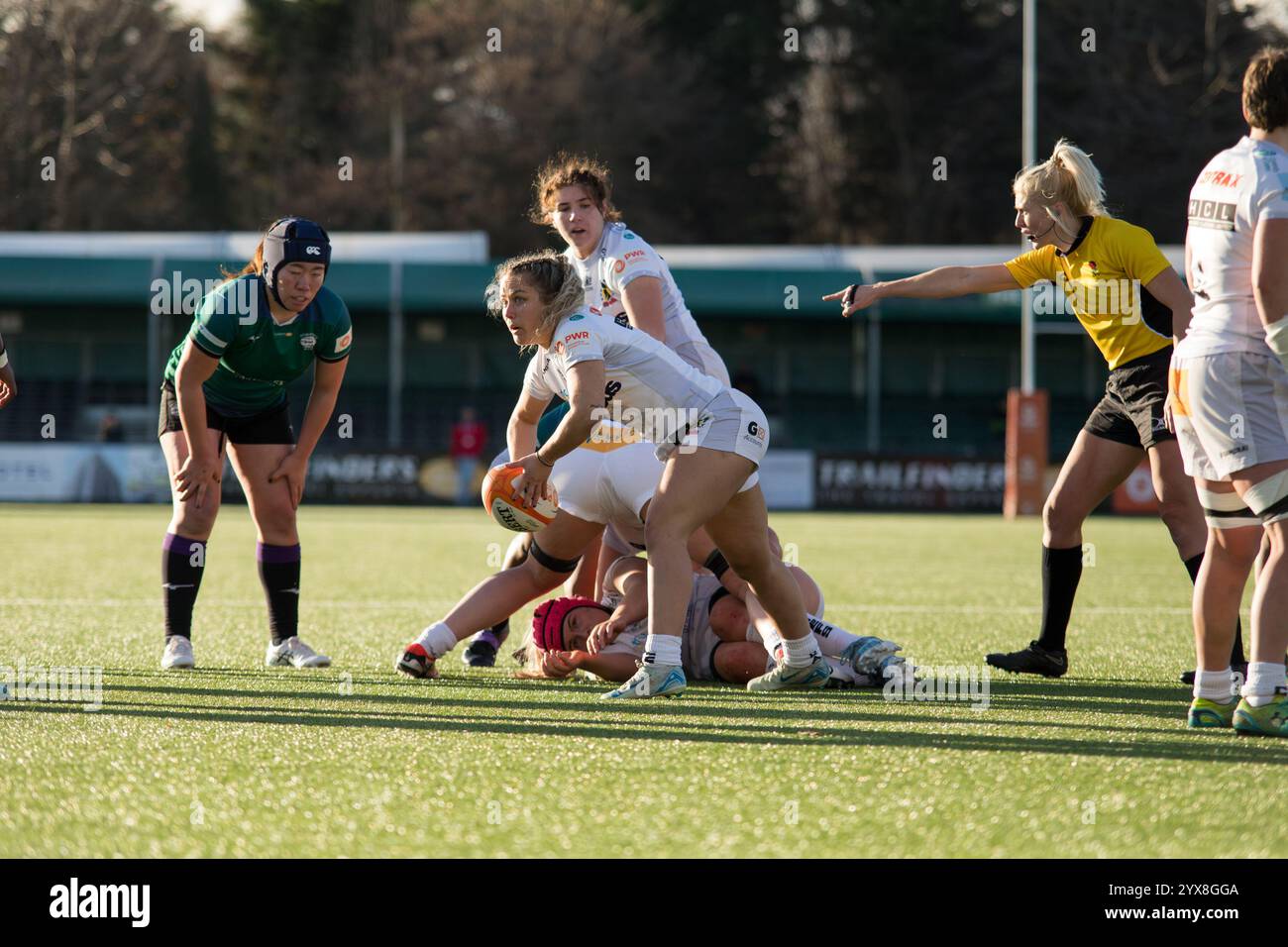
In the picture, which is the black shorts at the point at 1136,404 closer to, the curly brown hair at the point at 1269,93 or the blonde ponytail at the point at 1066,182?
the blonde ponytail at the point at 1066,182

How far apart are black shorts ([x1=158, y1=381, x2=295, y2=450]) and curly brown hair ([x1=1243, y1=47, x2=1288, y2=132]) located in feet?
12.9

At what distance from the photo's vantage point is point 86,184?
43938 millimetres

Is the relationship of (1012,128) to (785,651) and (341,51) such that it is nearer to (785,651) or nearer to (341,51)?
(341,51)

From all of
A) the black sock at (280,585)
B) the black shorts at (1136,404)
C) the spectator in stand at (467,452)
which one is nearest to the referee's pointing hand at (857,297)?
the black shorts at (1136,404)

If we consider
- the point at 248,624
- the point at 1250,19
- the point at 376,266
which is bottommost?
the point at 248,624

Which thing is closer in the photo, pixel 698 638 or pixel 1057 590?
pixel 698 638

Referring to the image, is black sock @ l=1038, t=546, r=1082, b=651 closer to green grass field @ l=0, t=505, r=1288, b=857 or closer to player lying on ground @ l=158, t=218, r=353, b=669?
green grass field @ l=0, t=505, r=1288, b=857

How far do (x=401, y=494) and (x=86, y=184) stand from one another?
2219cm

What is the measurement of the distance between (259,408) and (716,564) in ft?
6.80

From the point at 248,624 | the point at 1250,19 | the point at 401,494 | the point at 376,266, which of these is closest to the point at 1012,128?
the point at 1250,19

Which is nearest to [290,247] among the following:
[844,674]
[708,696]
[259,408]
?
[259,408]

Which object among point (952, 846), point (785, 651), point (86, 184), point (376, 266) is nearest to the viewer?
point (952, 846)

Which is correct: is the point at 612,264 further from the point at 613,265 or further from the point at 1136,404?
the point at 1136,404

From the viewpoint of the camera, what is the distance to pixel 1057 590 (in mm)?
6617
